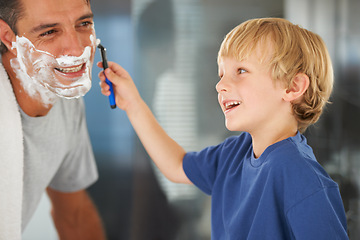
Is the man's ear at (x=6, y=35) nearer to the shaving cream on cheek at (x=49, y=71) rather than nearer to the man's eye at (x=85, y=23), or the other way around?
the shaving cream on cheek at (x=49, y=71)

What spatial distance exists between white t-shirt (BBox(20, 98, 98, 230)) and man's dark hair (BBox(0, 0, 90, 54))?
0.21 meters

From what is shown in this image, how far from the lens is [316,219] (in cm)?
67

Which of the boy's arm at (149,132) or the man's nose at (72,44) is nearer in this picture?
the man's nose at (72,44)

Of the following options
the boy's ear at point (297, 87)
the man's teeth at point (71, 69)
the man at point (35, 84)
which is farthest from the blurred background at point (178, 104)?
the boy's ear at point (297, 87)

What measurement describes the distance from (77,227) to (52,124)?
1.28 feet

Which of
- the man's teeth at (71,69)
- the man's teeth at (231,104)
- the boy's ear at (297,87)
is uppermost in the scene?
the man's teeth at (71,69)

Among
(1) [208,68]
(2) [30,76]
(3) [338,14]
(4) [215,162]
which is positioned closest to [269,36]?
(4) [215,162]

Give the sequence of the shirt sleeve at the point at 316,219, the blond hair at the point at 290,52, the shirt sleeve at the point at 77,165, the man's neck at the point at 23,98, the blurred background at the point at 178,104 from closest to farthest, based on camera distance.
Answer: the shirt sleeve at the point at 316,219 → the blond hair at the point at 290,52 → the man's neck at the point at 23,98 → the shirt sleeve at the point at 77,165 → the blurred background at the point at 178,104

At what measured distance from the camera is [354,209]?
142 centimetres

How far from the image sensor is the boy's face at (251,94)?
0.79m

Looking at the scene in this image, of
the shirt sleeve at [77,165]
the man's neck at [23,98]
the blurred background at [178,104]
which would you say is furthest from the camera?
the blurred background at [178,104]

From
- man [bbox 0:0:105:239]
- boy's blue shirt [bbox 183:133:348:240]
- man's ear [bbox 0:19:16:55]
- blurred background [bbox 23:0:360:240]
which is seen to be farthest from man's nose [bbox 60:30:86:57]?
blurred background [bbox 23:0:360:240]

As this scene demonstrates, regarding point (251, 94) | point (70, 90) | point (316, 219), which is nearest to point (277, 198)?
point (316, 219)

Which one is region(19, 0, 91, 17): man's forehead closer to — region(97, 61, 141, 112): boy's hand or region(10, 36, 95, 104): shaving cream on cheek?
region(10, 36, 95, 104): shaving cream on cheek
